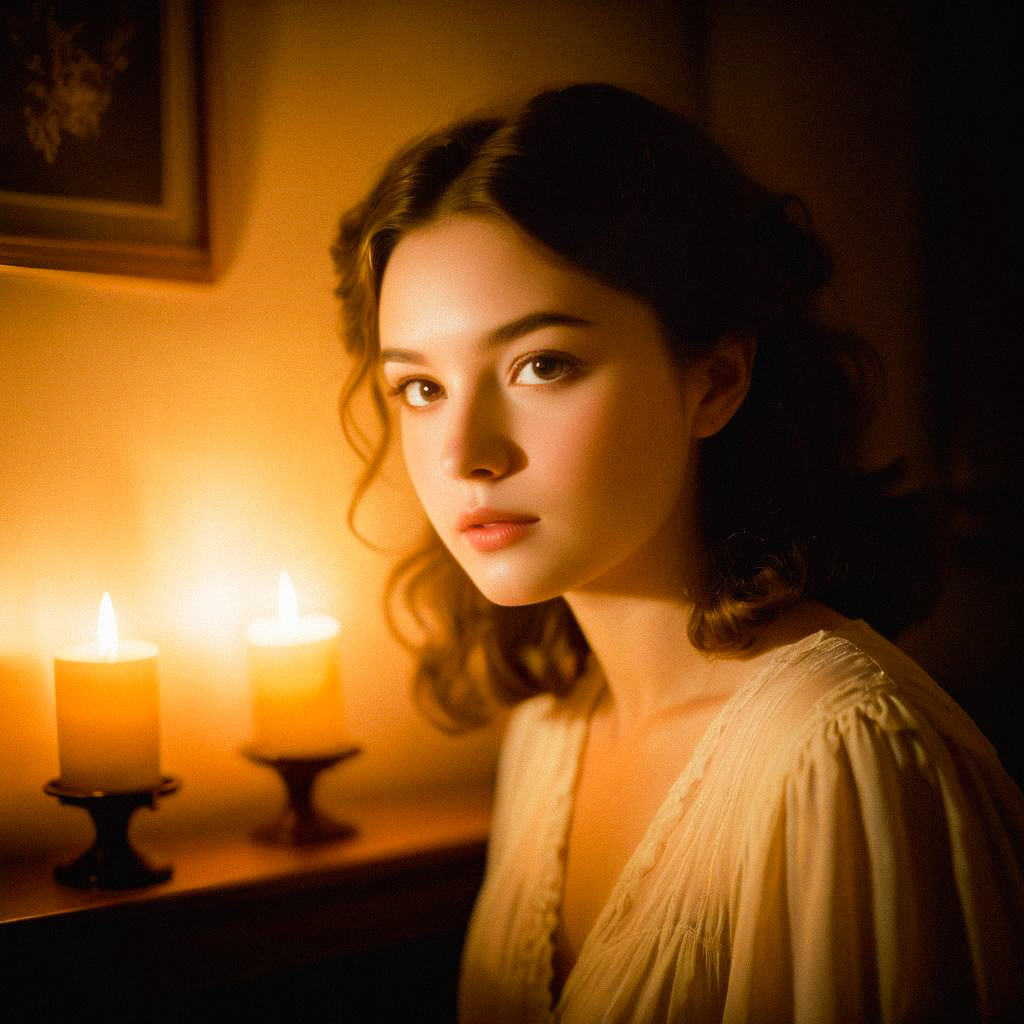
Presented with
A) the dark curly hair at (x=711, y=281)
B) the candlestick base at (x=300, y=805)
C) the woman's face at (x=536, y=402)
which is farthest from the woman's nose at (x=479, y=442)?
the candlestick base at (x=300, y=805)

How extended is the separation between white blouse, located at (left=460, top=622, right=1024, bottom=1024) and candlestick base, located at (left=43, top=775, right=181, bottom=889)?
0.45 m

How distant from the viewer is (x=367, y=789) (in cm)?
128

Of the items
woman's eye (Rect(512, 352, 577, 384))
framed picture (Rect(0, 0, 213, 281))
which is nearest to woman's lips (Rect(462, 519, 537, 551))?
woman's eye (Rect(512, 352, 577, 384))

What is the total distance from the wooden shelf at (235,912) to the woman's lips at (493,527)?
1.40 ft

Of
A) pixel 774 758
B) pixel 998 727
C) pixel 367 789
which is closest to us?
pixel 774 758

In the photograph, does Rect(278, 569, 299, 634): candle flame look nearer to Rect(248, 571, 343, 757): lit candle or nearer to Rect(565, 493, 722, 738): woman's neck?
Rect(248, 571, 343, 757): lit candle

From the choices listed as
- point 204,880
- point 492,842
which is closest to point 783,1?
point 492,842

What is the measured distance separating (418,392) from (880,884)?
2.08ft

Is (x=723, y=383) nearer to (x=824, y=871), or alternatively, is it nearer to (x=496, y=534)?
(x=496, y=534)

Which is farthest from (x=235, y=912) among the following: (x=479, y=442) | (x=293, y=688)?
(x=479, y=442)

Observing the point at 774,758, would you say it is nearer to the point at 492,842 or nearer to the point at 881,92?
the point at 492,842

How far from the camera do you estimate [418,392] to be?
997 millimetres

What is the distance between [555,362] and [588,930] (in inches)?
24.4

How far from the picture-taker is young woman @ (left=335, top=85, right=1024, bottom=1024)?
0.76m
